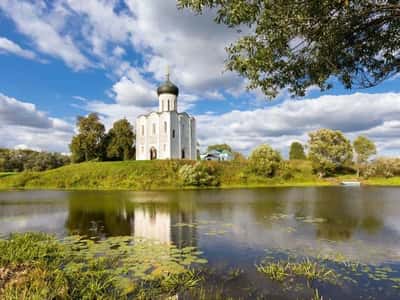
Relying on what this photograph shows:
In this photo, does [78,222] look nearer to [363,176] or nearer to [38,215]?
[38,215]

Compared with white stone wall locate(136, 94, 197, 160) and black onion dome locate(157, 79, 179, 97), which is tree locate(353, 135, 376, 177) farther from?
black onion dome locate(157, 79, 179, 97)

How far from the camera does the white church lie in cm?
5044

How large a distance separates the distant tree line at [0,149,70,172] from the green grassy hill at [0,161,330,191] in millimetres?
27607

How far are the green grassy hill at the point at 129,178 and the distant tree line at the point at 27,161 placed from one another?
27607 mm

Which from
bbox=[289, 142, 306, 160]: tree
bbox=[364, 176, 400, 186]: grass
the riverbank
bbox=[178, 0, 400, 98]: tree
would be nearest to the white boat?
the riverbank

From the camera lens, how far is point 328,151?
49531 mm

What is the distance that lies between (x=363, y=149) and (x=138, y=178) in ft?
142

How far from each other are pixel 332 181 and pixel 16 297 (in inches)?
2014

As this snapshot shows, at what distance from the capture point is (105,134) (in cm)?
5594

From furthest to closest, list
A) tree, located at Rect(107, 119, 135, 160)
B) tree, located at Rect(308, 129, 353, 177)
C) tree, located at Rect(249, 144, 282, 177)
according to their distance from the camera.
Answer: tree, located at Rect(107, 119, 135, 160)
tree, located at Rect(308, 129, 353, 177)
tree, located at Rect(249, 144, 282, 177)

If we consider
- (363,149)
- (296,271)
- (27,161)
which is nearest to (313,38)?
(296,271)

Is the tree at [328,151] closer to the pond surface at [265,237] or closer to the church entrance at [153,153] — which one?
the church entrance at [153,153]

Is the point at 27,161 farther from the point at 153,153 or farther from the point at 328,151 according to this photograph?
the point at 328,151

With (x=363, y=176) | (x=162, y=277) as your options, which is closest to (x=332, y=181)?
(x=363, y=176)
